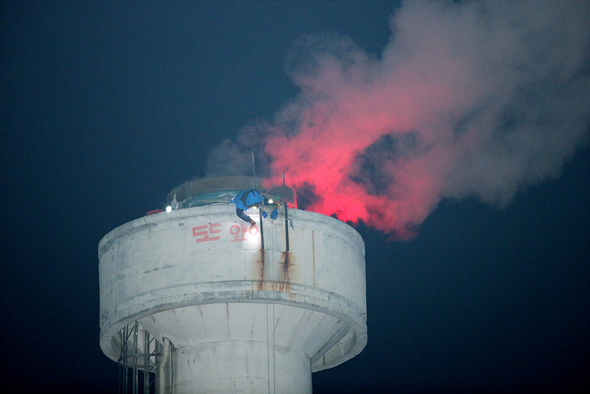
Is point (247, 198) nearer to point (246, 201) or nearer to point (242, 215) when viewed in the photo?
point (246, 201)

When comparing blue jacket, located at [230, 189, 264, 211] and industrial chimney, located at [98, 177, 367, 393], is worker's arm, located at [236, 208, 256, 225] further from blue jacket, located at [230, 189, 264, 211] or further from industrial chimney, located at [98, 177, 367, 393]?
industrial chimney, located at [98, 177, 367, 393]

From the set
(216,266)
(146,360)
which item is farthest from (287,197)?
(146,360)

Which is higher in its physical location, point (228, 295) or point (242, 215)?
point (242, 215)

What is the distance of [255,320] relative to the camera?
3020 centimetres

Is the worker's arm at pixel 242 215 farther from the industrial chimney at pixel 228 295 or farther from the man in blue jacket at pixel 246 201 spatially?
the industrial chimney at pixel 228 295

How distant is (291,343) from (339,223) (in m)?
4.03

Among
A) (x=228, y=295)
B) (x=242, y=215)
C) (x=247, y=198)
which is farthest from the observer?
(x=247, y=198)

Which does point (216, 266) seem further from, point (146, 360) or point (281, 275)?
point (146, 360)

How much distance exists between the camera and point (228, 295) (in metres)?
29.2

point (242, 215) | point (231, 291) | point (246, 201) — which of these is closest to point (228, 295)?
point (231, 291)

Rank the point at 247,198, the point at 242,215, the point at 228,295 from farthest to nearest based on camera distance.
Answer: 1. the point at 247,198
2. the point at 242,215
3. the point at 228,295

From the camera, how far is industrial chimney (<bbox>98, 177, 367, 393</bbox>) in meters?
29.5

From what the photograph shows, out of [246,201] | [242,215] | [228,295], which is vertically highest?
[246,201]

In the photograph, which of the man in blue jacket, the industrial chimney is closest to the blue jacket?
the man in blue jacket
